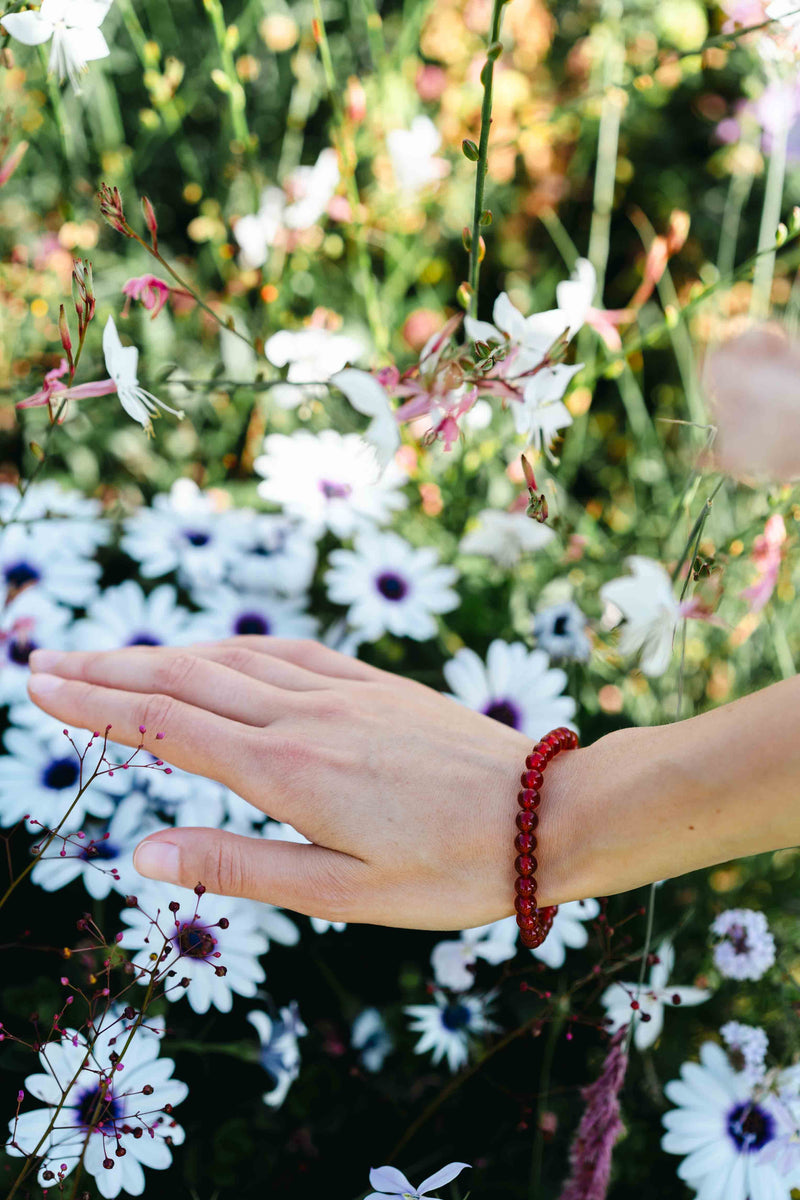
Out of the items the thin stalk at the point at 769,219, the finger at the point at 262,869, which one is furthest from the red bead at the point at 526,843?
the thin stalk at the point at 769,219

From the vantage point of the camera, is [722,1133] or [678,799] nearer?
[678,799]

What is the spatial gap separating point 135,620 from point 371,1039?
1.94 feet

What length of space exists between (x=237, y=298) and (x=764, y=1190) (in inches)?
60.7

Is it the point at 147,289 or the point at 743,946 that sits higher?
the point at 147,289

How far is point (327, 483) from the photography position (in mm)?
1259

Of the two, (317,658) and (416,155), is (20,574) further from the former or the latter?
(416,155)

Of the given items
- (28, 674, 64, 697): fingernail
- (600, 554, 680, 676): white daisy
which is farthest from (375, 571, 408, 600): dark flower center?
(28, 674, 64, 697): fingernail

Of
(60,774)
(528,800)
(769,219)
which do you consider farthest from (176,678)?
(769,219)

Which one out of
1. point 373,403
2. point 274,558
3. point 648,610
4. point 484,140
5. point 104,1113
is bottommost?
point 104,1113

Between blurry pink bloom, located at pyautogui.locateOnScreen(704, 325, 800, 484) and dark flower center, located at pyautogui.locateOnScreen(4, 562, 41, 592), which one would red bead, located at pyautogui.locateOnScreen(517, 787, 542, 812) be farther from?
dark flower center, located at pyautogui.locateOnScreen(4, 562, 41, 592)

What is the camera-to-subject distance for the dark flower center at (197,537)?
4.01 ft

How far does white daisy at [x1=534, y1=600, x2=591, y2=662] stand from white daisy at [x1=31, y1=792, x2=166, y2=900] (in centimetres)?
52

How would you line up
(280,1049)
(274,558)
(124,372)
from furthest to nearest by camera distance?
1. (274,558)
2. (280,1049)
3. (124,372)

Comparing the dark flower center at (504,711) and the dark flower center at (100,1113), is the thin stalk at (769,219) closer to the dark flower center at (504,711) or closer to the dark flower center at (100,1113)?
the dark flower center at (504,711)
